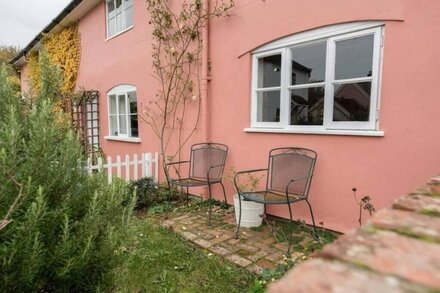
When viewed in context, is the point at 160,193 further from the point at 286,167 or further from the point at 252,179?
the point at 286,167

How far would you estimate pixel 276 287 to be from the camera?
0.49 metres

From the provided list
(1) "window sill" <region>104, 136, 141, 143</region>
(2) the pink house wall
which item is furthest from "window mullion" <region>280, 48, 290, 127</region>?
(1) "window sill" <region>104, 136, 141, 143</region>

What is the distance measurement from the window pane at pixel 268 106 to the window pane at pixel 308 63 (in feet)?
1.18

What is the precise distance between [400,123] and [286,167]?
1452mm

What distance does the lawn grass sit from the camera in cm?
266

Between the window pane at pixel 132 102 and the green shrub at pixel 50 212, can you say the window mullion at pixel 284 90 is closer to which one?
the green shrub at pixel 50 212

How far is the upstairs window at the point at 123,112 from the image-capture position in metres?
Result: 7.42

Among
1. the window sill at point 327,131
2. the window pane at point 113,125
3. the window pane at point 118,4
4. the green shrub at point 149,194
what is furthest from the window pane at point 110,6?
the window sill at point 327,131

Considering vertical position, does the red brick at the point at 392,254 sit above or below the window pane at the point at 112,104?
below

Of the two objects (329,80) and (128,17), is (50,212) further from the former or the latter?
(128,17)

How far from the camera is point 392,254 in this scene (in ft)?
1.94

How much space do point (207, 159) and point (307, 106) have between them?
196 centimetres

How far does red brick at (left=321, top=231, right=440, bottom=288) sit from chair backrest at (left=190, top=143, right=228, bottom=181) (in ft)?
13.9

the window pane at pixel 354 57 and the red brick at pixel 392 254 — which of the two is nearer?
the red brick at pixel 392 254
